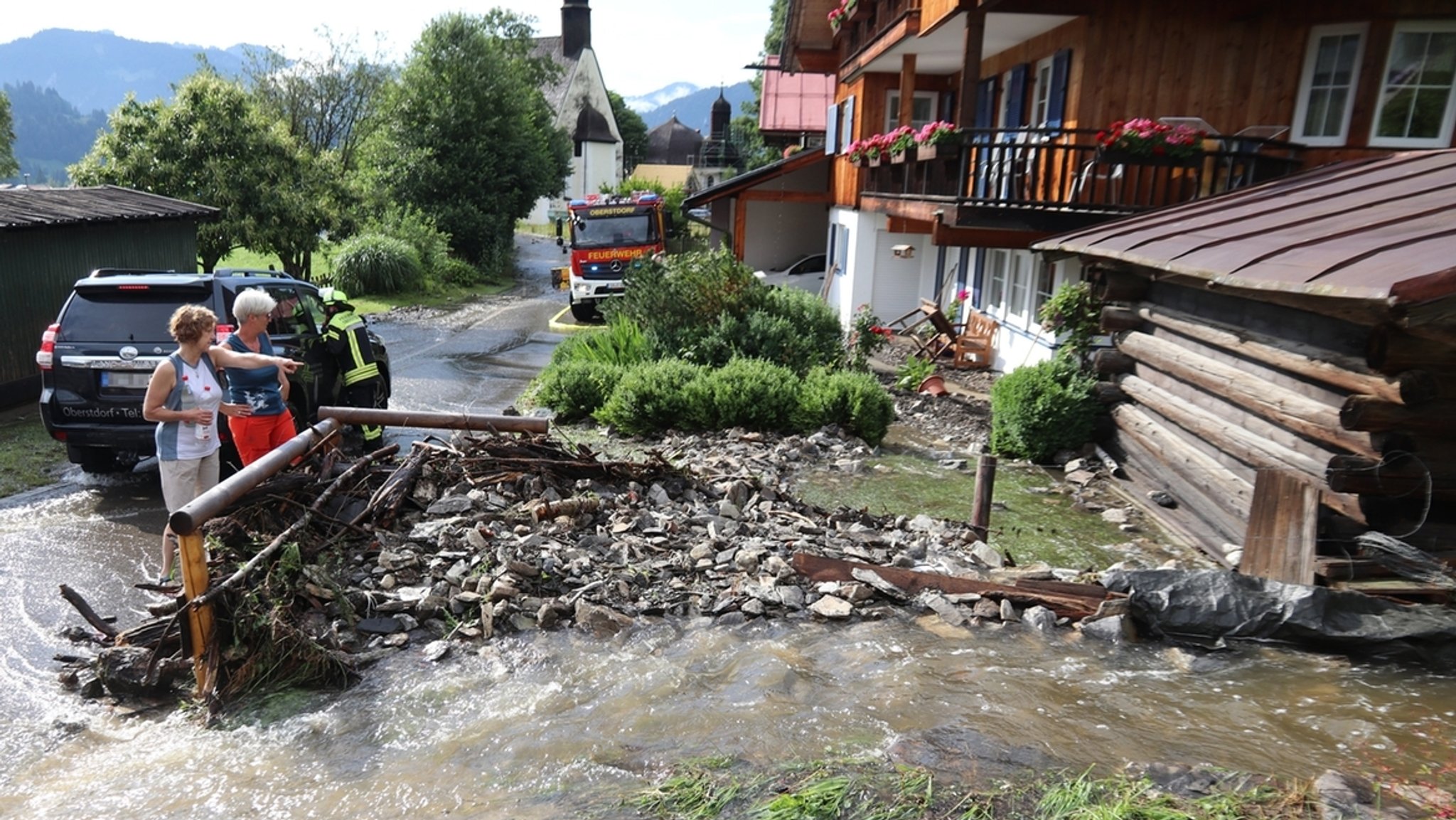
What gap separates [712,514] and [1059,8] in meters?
8.81

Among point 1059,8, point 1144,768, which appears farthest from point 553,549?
point 1059,8

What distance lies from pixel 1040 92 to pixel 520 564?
12.1 meters

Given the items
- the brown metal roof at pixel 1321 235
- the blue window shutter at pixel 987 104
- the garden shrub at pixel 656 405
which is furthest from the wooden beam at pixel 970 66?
the garden shrub at pixel 656 405

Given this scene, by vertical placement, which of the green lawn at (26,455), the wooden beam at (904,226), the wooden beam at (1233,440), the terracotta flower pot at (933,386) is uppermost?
the wooden beam at (904,226)

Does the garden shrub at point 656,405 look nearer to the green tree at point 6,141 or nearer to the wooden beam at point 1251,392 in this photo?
the wooden beam at point 1251,392

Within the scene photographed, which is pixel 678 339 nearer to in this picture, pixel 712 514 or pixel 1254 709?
pixel 712 514

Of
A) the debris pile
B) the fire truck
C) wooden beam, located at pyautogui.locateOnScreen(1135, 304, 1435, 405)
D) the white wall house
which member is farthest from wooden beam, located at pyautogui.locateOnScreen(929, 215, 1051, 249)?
the white wall house

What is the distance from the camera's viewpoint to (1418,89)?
36.8 ft

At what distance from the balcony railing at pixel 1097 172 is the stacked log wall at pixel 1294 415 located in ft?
5.91

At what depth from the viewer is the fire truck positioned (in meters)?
23.6

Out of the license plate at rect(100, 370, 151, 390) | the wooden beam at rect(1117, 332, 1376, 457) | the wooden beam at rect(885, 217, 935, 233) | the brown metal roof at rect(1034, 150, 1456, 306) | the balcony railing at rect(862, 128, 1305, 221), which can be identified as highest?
the balcony railing at rect(862, 128, 1305, 221)

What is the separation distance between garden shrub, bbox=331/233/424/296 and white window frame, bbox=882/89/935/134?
48.9 ft

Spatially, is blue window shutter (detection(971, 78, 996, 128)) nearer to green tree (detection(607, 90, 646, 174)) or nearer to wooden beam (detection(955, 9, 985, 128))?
wooden beam (detection(955, 9, 985, 128))

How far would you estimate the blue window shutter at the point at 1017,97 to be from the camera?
49.6 feet
